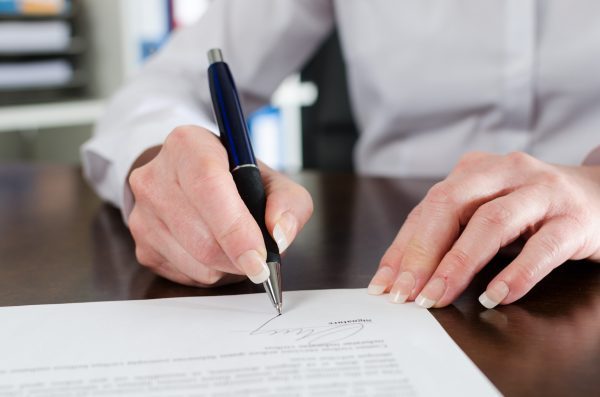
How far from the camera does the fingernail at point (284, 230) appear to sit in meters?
0.35

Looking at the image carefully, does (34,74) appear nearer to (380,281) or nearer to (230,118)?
(230,118)

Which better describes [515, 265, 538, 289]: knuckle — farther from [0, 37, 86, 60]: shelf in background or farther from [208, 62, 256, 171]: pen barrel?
[0, 37, 86, 60]: shelf in background

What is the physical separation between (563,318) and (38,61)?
171 cm

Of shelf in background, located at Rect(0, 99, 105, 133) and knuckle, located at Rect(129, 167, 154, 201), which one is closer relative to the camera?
knuckle, located at Rect(129, 167, 154, 201)

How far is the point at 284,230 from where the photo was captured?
0.36 metres

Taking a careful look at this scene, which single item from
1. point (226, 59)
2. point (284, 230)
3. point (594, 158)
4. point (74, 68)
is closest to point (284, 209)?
point (284, 230)

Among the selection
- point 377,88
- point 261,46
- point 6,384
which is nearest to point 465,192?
point 6,384

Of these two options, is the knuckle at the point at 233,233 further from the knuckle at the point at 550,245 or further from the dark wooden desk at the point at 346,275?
the knuckle at the point at 550,245

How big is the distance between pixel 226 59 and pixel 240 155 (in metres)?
0.46

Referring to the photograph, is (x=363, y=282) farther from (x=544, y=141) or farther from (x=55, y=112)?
(x=55, y=112)
